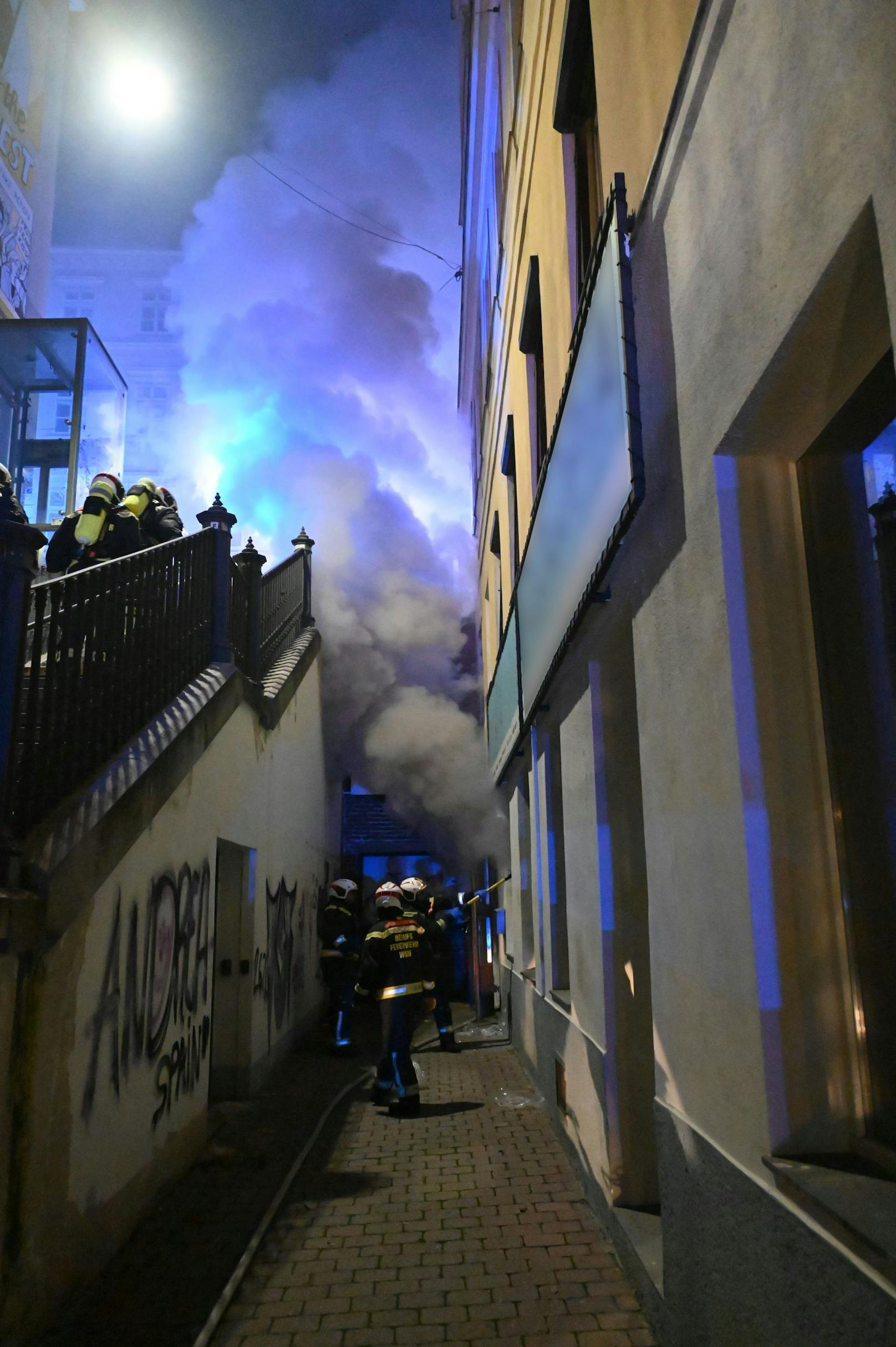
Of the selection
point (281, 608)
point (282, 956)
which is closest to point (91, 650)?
point (282, 956)

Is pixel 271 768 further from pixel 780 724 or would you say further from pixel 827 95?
pixel 827 95

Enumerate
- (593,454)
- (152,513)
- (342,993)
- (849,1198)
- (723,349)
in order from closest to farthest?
(849,1198)
(723,349)
(593,454)
(152,513)
(342,993)

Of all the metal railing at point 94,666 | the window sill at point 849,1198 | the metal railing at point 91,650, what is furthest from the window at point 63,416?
the window sill at point 849,1198

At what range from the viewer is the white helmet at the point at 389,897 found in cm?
827

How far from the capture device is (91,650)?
4785 millimetres

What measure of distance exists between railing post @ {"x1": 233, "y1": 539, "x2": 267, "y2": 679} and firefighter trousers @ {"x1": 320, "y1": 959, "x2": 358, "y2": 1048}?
352cm

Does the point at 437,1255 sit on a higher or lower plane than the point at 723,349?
lower

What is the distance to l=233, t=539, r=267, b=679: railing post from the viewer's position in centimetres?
861

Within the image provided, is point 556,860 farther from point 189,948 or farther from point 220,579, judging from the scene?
point 220,579

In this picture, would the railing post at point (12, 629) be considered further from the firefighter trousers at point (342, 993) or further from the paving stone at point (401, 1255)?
the firefighter trousers at point (342, 993)

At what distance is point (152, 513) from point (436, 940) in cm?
580

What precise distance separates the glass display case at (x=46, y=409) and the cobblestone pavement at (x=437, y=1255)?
1394 cm

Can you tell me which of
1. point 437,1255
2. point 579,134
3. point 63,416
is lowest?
point 437,1255

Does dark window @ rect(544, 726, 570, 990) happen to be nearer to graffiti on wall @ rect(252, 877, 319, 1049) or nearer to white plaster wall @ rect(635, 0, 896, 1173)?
graffiti on wall @ rect(252, 877, 319, 1049)
